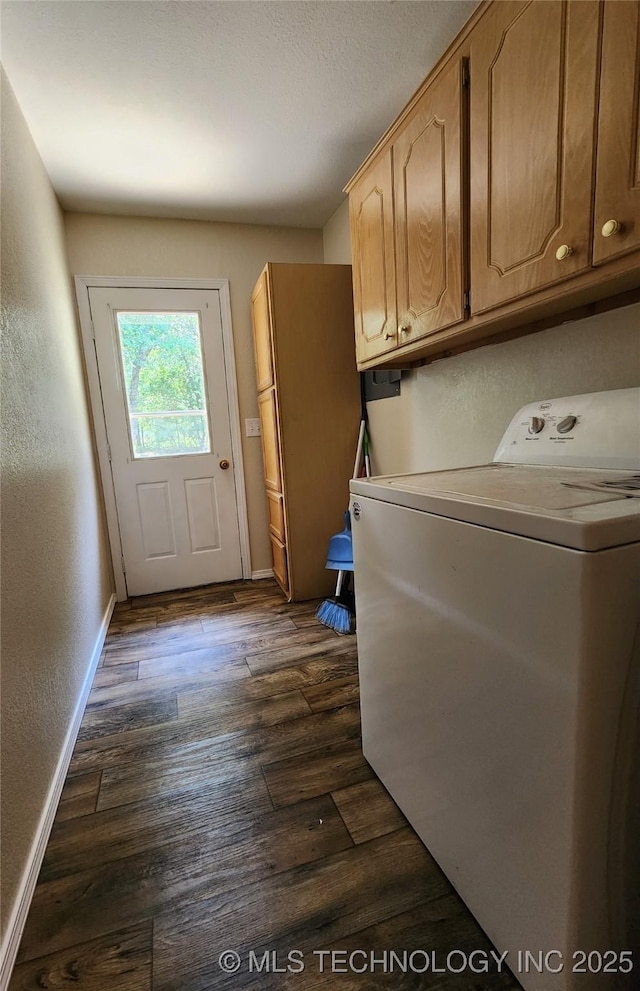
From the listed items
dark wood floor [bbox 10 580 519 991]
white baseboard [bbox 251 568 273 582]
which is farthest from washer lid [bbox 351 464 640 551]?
white baseboard [bbox 251 568 273 582]

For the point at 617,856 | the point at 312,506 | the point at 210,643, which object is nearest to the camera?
the point at 617,856

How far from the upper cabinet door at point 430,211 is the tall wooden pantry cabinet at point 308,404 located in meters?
1.05

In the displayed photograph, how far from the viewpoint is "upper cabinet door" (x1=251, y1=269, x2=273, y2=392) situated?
2.62 m

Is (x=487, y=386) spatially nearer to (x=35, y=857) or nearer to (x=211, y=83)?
(x=211, y=83)

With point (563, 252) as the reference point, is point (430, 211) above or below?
above

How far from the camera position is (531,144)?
1.04m

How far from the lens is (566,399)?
128cm

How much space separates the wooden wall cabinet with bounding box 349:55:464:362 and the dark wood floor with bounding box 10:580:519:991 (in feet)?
5.00

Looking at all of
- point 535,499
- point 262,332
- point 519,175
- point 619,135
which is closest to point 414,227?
point 519,175

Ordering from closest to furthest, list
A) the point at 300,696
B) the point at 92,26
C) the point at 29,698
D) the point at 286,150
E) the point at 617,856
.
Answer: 1. the point at 617,856
2. the point at 29,698
3. the point at 92,26
4. the point at 300,696
5. the point at 286,150

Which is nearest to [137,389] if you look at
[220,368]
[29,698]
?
[220,368]

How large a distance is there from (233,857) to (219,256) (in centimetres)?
320

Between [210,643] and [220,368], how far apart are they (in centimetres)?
183

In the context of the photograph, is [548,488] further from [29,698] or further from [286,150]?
[286,150]
